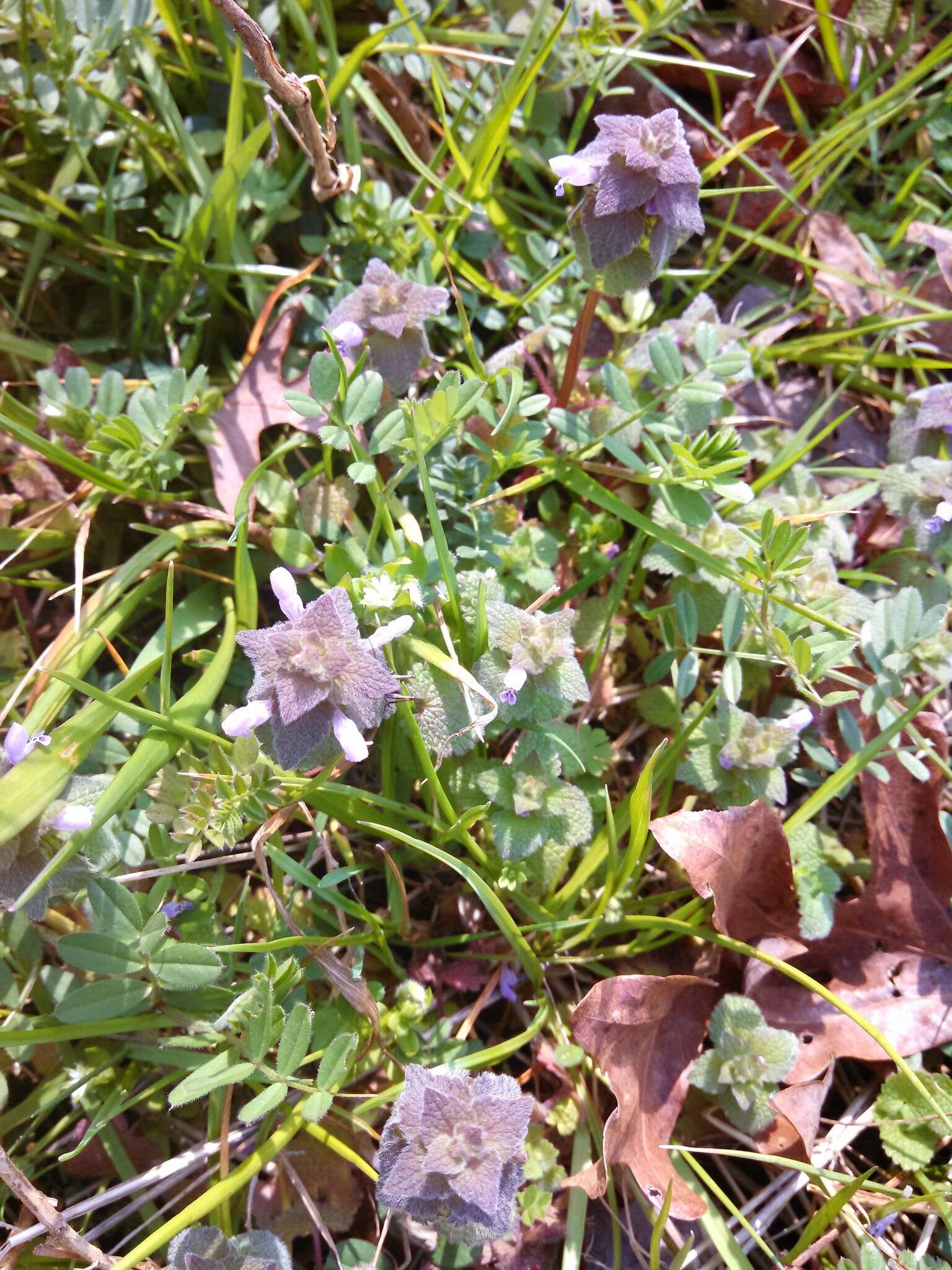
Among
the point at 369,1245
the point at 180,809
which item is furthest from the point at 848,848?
the point at 180,809

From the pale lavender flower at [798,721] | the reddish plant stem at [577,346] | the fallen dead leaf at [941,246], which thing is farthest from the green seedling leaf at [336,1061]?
the fallen dead leaf at [941,246]

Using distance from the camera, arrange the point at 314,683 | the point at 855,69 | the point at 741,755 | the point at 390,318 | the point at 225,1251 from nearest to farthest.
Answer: the point at 314,683 → the point at 225,1251 → the point at 390,318 → the point at 741,755 → the point at 855,69

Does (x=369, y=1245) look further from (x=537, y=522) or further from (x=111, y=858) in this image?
(x=537, y=522)

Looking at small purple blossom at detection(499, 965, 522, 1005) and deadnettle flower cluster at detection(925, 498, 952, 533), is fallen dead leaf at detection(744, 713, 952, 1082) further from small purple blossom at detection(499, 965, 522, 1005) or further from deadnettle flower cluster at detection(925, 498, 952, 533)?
small purple blossom at detection(499, 965, 522, 1005)

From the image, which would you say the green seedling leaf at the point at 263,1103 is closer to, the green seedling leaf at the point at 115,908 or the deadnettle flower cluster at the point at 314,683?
the green seedling leaf at the point at 115,908

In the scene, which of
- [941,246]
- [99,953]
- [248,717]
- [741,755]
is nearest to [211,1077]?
[99,953]

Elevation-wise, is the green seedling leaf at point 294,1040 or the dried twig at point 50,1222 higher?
the green seedling leaf at point 294,1040

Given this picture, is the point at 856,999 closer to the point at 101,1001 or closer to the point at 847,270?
the point at 101,1001
